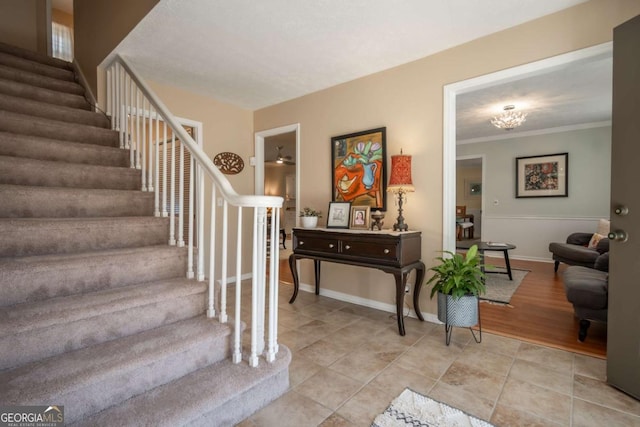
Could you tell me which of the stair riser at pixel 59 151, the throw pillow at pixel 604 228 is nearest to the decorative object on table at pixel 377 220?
the stair riser at pixel 59 151

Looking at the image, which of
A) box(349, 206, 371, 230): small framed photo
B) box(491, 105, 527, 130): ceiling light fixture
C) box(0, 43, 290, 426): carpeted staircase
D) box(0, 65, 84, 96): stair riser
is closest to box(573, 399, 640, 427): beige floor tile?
box(0, 43, 290, 426): carpeted staircase

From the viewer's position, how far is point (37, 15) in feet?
13.9

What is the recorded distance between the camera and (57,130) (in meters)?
2.53

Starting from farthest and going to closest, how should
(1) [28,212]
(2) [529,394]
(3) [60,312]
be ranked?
(1) [28,212]
(2) [529,394]
(3) [60,312]

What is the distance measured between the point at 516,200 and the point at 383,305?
449 centimetres

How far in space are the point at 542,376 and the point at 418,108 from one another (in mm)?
2297

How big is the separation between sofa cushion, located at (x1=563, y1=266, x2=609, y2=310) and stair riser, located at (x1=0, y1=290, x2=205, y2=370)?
2807 millimetres

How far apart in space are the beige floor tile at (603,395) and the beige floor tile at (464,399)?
1.82 ft

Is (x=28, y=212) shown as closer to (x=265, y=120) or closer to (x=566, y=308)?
(x=265, y=120)

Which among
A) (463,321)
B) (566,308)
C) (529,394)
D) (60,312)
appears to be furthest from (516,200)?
(60,312)

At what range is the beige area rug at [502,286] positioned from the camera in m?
3.53

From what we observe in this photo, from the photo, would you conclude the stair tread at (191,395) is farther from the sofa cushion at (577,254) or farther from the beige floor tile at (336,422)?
the sofa cushion at (577,254)

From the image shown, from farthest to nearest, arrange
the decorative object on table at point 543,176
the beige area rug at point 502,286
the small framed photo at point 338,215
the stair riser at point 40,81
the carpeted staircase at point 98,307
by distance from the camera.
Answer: the decorative object on table at point 543,176 < the beige area rug at point 502,286 < the small framed photo at point 338,215 < the stair riser at point 40,81 < the carpeted staircase at point 98,307

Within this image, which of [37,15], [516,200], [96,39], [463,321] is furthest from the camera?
[516,200]
